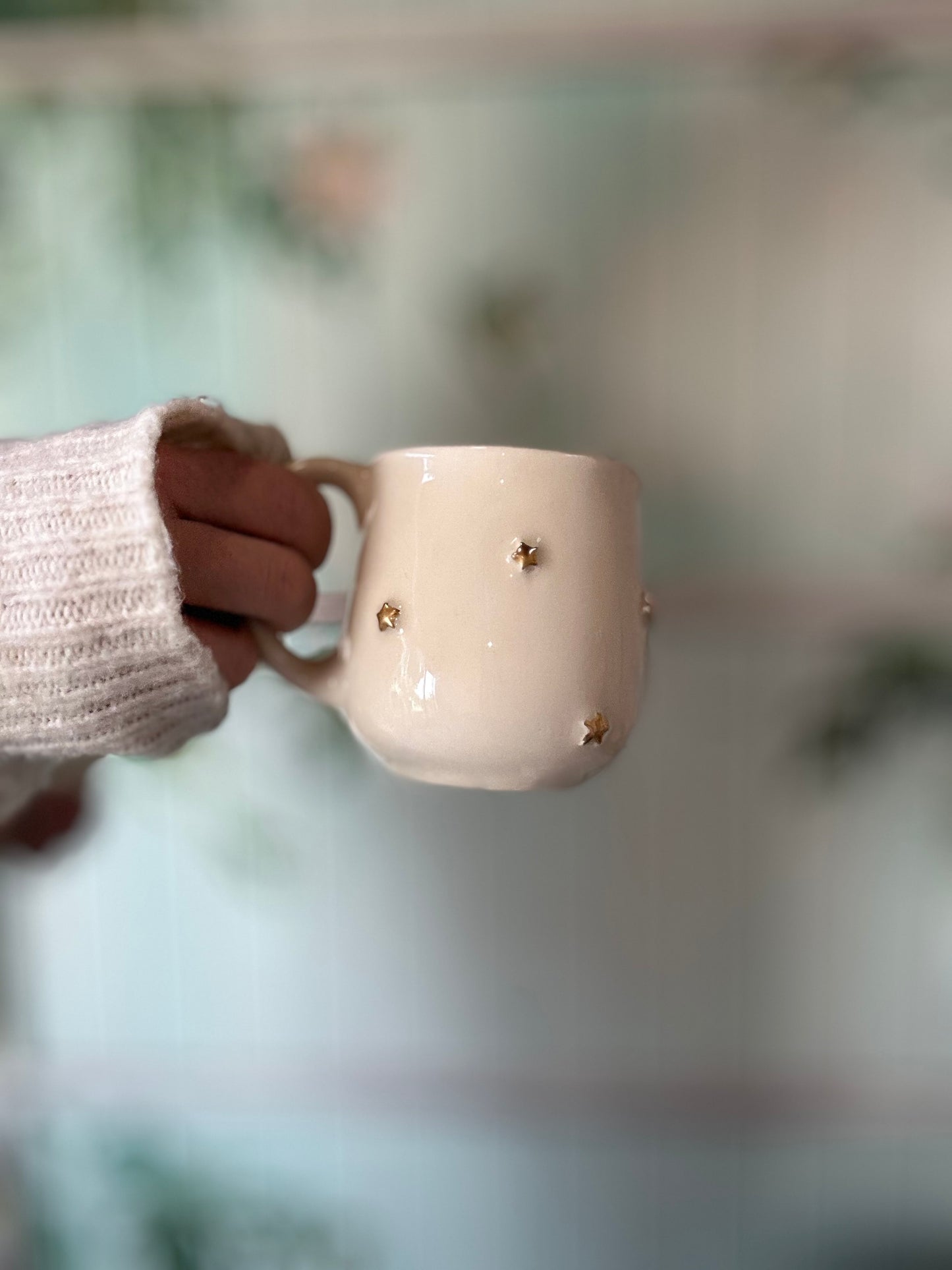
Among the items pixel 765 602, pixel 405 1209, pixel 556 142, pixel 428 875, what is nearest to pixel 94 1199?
pixel 405 1209

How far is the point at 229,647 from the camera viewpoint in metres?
0.32

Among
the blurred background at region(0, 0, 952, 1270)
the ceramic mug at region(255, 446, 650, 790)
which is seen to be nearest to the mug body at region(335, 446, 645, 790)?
the ceramic mug at region(255, 446, 650, 790)

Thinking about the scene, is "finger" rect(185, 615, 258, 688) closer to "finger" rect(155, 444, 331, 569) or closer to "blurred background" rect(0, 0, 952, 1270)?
"finger" rect(155, 444, 331, 569)

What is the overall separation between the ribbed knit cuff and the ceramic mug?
69 millimetres

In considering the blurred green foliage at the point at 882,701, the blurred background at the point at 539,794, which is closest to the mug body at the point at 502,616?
the blurred background at the point at 539,794

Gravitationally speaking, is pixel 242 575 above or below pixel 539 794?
above

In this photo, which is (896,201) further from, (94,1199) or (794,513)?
(94,1199)

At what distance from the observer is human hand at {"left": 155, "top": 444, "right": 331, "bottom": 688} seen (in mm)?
297

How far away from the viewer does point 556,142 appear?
0.52 metres

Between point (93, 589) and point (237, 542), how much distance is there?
0.05m

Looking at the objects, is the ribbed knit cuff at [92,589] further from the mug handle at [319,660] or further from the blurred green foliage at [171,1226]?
the blurred green foliage at [171,1226]

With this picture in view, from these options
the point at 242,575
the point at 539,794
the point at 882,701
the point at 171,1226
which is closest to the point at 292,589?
the point at 242,575

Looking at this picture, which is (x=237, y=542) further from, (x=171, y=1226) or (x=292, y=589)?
(x=171, y=1226)

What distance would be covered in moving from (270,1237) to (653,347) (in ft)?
2.29
